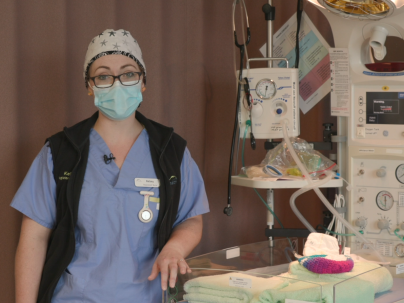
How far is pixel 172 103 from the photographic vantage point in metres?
2.32

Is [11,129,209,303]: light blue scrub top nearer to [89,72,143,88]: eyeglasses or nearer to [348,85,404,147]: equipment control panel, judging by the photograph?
[89,72,143,88]: eyeglasses

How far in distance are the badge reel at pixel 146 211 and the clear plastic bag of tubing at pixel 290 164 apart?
524mm

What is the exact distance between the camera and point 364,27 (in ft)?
5.83

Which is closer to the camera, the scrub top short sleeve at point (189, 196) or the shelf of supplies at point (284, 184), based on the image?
the scrub top short sleeve at point (189, 196)

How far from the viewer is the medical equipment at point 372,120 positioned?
1.71 meters

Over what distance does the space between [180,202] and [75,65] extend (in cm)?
79

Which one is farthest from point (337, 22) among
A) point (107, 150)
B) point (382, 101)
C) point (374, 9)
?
point (107, 150)

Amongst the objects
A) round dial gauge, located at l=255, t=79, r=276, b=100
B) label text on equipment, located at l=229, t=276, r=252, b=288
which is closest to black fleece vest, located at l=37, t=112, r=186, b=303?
label text on equipment, located at l=229, t=276, r=252, b=288

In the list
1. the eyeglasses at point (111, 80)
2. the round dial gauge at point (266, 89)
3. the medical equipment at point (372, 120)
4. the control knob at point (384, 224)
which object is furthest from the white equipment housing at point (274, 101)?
the eyeglasses at point (111, 80)

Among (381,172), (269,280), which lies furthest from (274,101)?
(269,280)

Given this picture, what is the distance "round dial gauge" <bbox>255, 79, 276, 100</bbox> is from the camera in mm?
1930

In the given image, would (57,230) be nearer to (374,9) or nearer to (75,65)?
(75,65)

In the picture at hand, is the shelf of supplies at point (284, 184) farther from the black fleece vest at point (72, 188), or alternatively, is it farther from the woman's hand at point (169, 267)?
the woman's hand at point (169, 267)

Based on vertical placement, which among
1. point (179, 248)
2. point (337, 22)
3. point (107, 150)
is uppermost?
point (337, 22)
